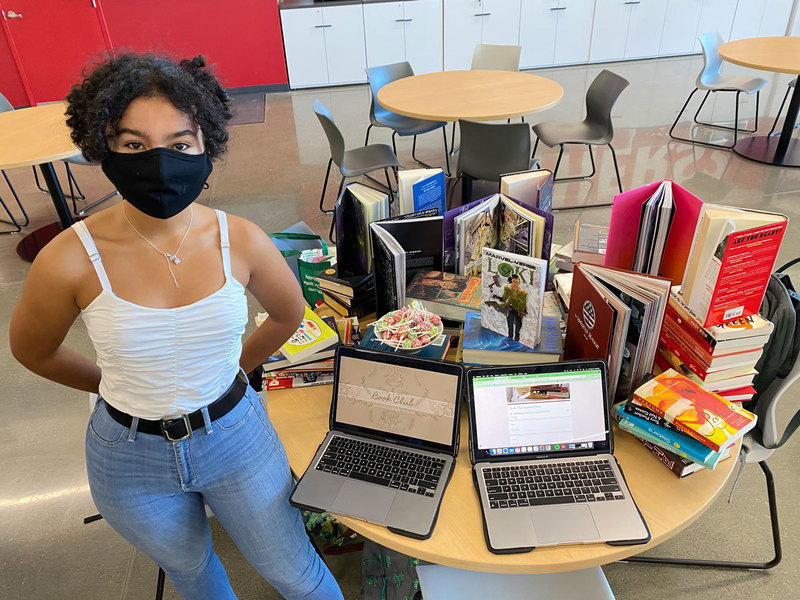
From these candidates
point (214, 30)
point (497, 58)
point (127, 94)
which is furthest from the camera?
point (214, 30)

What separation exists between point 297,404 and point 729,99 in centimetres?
731

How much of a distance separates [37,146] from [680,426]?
386 cm

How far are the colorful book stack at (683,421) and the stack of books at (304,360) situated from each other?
32.8 inches

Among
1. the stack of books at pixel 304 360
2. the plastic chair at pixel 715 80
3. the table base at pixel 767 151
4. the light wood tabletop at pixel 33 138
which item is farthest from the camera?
the plastic chair at pixel 715 80

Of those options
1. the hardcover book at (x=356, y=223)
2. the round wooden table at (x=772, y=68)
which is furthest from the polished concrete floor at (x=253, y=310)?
the hardcover book at (x=356, y=223)

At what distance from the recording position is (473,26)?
777 cm

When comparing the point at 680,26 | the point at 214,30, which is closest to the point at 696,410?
the point at 214,30

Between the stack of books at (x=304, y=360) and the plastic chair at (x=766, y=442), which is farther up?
the stack of books at (x=304, y=360)

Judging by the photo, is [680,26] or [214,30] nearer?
[214,30]

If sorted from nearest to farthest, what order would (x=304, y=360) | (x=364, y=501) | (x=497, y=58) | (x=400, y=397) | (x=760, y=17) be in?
(x=364, y=501)
(x=400, y=397)
(x=304, y=360)
(x=497, y=58)
(x=760, y=17)

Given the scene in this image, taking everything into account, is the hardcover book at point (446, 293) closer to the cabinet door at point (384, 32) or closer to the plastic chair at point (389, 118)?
the plastic chair at point (389, 118)

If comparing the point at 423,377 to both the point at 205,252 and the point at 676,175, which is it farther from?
the point at 676,175

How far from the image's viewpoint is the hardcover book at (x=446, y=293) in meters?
1.81

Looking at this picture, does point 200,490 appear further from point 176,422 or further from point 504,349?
point 504,349
